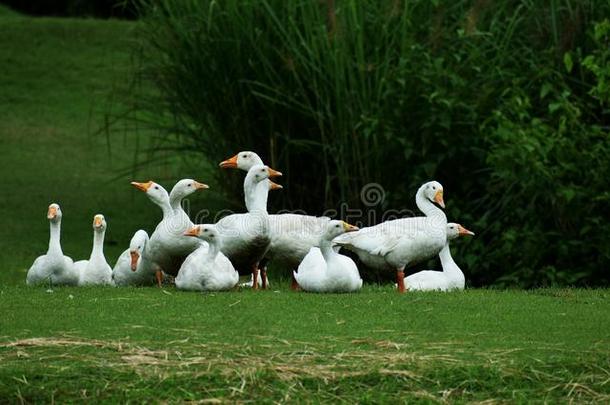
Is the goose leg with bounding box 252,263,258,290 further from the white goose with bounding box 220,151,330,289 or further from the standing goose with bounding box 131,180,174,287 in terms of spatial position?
the standing goose with bounding box 131,180,174,287

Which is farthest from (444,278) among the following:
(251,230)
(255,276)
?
(251,230)

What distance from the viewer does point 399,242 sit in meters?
9.80

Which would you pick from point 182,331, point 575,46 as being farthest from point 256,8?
point 182,331

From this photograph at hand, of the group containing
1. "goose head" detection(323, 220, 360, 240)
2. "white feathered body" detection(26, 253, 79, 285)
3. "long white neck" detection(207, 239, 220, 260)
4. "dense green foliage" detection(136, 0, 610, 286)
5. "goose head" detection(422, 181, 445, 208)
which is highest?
"dense green foliage" detection(136, 0, 610, 286)

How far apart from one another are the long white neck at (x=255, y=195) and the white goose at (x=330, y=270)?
2.18 feet

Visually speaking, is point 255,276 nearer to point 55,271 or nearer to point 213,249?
point 213,249

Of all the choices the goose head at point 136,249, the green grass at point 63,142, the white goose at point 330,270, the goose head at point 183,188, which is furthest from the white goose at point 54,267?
the white goose at point 330,270

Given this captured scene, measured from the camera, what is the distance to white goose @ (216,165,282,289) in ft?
32.3

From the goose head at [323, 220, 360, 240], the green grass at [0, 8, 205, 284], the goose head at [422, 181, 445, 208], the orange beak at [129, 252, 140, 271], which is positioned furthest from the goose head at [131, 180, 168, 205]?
the green grass at [0, 8, 205, 284]

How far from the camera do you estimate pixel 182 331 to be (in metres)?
7.64

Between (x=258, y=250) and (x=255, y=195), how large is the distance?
1.47 ft

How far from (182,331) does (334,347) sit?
3.23ft

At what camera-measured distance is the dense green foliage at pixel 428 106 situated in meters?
11.5

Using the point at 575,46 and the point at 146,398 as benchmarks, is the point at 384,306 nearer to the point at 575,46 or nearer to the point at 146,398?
the point at 146,398
